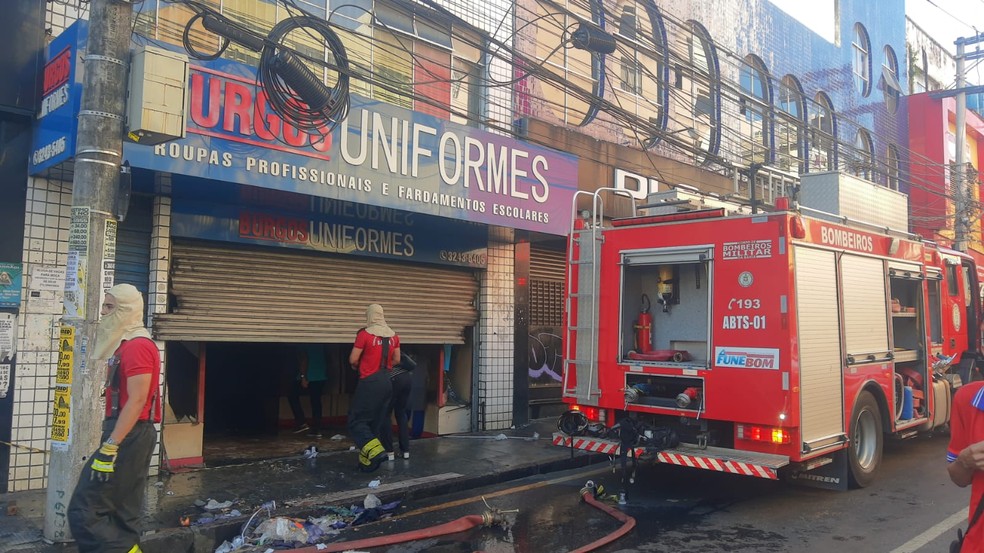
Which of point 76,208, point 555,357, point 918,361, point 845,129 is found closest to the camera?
point 76,208

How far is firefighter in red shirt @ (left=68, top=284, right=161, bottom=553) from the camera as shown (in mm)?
4234

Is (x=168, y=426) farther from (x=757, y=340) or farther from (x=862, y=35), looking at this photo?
(x=862, y=35)

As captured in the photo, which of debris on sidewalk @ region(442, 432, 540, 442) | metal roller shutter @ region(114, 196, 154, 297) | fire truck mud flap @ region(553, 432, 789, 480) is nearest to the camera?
fire truck mud flap @ region(553, 432, 789, 480)

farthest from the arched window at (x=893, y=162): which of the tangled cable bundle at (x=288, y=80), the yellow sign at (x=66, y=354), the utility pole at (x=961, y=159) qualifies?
the yellow sign at (x=66, y=354)

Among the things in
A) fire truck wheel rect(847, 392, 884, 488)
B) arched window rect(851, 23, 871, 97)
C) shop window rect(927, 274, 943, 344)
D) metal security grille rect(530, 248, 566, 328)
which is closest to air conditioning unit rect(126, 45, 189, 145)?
fire truck wheel rect(847, 392, 884, 488)

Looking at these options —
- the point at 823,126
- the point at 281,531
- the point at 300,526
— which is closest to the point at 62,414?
the point at 281,531

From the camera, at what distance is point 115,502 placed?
4.34 meters

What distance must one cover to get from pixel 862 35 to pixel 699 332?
17557 millimetres

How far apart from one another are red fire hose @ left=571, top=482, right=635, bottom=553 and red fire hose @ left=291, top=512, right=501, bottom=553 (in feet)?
2.98

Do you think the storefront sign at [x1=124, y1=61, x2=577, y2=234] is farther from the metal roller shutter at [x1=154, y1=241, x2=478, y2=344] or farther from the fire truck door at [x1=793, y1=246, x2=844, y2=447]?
the fire truck door at [x1=793, y1=246, x2=844, y2=447]

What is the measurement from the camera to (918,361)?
9258 mm

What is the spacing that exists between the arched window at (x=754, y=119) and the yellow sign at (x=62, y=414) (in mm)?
14528

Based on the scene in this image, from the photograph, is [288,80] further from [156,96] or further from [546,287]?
[546,287]

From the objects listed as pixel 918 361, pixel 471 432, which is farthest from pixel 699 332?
pixel 471 432
